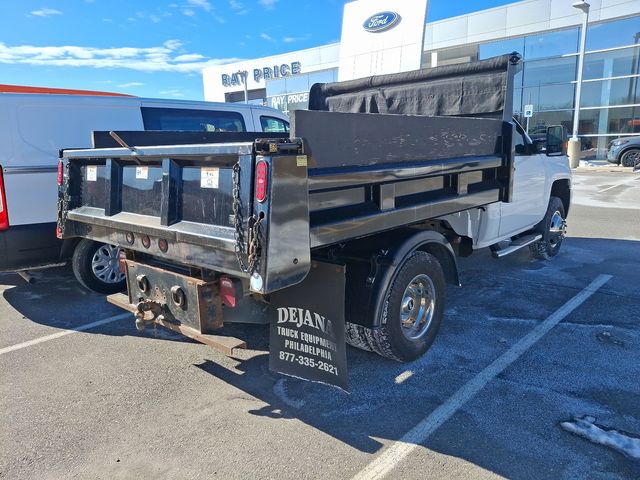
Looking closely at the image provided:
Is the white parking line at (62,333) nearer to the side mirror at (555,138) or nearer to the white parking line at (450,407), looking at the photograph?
the white parking line at (450,407)

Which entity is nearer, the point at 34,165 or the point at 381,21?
the point at 34,165

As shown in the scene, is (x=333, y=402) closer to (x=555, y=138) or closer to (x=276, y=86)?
(x=555, y=138)

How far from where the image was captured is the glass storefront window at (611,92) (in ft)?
71.2

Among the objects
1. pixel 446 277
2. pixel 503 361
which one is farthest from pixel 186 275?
pixel 503 361

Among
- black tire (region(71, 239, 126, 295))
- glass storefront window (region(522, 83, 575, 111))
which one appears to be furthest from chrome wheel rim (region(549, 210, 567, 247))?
glass storefront window (region(522, 83, 575, 111))

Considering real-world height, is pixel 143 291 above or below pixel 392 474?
above

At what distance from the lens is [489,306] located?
509cm

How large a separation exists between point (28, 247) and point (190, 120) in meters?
2.74

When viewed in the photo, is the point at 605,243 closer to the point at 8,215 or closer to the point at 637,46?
the point at 8,215

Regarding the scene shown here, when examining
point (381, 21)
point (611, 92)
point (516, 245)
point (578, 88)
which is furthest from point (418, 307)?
point (611, 92)

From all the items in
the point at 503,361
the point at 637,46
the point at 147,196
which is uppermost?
the point at 637,46

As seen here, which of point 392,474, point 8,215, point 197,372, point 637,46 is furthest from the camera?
point 637,46

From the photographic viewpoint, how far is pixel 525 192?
5.75 m

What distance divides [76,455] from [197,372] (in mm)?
1113
